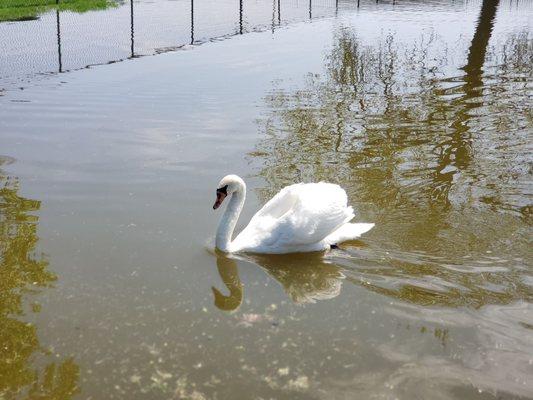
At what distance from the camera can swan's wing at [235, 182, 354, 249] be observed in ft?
22.6

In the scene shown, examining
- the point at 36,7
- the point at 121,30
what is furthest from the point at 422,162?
the point at 36,7

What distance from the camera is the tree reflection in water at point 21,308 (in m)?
4.84

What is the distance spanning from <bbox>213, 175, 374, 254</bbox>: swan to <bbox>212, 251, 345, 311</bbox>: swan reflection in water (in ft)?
0.28

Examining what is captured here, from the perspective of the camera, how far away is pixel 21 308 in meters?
5.83

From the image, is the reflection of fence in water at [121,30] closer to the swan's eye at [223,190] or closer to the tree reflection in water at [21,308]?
the tree reflection in water at [21,308]

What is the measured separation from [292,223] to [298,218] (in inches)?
3.5

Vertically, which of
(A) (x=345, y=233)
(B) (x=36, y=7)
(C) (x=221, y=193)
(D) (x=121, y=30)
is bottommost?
(A) (x=345, y=233)

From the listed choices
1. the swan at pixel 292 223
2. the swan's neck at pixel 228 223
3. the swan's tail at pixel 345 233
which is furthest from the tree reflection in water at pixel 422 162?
the swan's neck at pixel 228 223

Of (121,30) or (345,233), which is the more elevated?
(121,30)

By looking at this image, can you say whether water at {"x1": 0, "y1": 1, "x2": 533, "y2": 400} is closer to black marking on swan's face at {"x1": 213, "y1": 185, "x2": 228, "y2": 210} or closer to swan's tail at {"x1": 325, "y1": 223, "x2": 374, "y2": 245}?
swan's tail at {"x1": 325, "y1": 223, "x2": 374, "y2": 245}

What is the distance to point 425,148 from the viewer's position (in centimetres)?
1027

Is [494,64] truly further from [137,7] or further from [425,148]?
[137,7]

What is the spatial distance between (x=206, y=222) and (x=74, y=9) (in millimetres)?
21444

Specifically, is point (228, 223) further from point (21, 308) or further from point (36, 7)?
point (36, 7)
